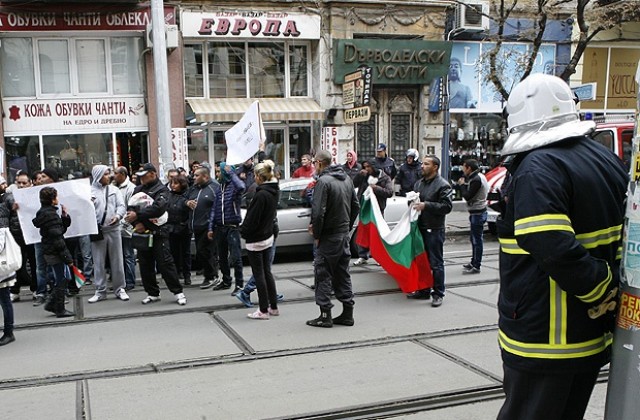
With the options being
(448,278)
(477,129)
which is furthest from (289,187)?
(477,129)

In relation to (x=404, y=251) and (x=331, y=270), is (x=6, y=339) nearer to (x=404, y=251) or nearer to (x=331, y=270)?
(x=331, y=270)

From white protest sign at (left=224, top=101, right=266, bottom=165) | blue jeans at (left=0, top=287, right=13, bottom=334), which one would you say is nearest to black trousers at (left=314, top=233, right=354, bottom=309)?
white protest sign at (left=224, top=101, right=266, bottom=165)

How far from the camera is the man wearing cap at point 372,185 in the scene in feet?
34.7

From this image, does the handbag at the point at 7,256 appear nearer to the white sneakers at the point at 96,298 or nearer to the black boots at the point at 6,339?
the black boots at the point at 6,339

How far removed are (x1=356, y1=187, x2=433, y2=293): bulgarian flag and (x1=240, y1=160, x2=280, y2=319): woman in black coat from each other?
194 centimetres

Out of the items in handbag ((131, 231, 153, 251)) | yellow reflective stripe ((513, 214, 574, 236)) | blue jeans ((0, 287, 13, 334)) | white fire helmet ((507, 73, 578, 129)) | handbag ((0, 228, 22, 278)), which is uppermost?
white fire helmet ((507, 73, 578, 129))

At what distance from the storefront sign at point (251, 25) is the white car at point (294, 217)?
749 cm

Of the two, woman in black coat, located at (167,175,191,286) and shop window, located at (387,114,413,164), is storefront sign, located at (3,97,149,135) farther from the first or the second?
woman in black coat, located at (167,175,191,286)

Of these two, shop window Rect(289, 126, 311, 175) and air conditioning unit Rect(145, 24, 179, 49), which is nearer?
air conditioning unit Rect(145, 24, 179, 49)

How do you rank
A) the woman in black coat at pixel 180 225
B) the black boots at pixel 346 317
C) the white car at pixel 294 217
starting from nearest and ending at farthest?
the black boots at pixel 346 317
the woman in black coat at pixel 180 225
the white car at pixel 294 217

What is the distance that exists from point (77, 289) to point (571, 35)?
17.3m

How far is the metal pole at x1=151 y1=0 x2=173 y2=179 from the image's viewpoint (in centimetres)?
1339

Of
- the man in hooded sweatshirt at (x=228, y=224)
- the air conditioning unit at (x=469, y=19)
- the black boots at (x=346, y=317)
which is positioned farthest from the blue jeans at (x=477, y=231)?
the air conditioning unit at (x=469, y=19)

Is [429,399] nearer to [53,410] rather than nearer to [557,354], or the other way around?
[557,354]
